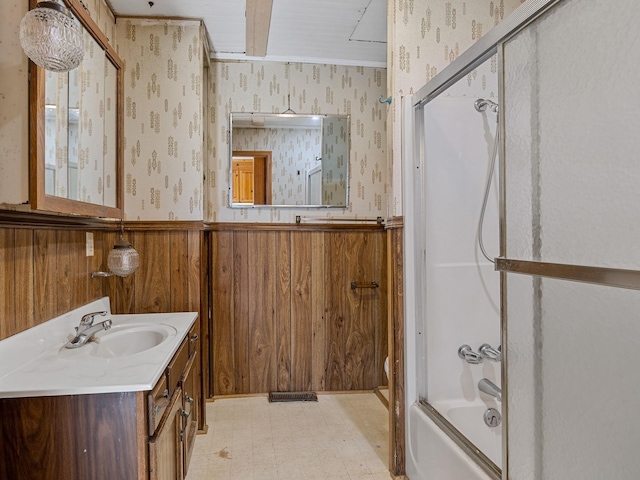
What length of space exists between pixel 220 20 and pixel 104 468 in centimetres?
236

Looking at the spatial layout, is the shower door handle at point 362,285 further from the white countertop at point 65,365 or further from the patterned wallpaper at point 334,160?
the white countertop at point 65,365

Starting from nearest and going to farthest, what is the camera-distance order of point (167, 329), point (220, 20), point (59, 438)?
point (59, 438), point (167, 329), point (220, 20)

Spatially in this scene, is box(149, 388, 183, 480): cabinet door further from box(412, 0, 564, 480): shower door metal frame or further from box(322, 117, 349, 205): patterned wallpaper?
box(322, 117, 349, 205): patterned wallpaper

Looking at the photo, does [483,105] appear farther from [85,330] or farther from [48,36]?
[85,330]

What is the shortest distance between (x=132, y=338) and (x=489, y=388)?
5.37ft

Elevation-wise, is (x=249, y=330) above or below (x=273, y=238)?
below

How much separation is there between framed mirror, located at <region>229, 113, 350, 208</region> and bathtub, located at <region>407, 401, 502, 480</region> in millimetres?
1682

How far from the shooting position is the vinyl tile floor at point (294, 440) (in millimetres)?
2076

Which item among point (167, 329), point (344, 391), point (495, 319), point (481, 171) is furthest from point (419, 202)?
point (344, 391)

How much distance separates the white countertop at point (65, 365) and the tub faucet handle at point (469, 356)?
1.28 meters

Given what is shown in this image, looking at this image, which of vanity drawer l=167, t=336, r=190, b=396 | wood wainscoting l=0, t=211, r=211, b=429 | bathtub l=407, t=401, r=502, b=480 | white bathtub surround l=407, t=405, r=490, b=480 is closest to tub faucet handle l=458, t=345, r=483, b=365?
bathtub l=407, t=401, r=502, b=480

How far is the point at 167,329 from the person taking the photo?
1.89 metres

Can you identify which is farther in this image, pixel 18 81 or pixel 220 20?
pixel 220 20

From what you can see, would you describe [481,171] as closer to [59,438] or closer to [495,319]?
[495,319]
